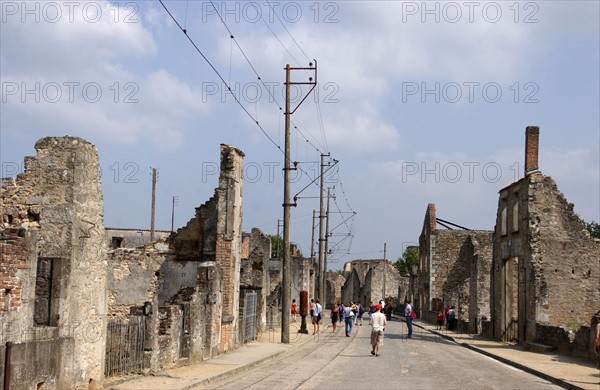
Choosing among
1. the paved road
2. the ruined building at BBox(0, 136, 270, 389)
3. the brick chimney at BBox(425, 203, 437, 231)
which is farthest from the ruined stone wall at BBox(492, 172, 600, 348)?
the brick chimney at BBox(425, 203, 437, 231)

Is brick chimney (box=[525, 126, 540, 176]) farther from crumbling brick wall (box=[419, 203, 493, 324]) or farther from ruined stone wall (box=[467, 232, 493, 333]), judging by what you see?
crumbling brick wall (box=[419, 203, 493, 324])

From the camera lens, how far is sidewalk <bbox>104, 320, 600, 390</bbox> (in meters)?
16.4

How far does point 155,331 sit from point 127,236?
5515 centimetres

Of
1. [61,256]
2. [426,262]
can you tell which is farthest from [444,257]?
[61,256]

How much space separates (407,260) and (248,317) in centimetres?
11475

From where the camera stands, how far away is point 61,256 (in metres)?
13.6

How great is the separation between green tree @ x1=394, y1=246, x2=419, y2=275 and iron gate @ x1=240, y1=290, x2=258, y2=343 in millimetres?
107967

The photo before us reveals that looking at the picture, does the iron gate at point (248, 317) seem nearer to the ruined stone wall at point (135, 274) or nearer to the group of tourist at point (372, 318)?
the ruined stone wall at point (135, 274)

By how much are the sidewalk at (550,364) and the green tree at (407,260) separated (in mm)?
105950

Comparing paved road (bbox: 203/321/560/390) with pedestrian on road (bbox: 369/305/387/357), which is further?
pedestrian on road (bbox: 369/305/387/357)

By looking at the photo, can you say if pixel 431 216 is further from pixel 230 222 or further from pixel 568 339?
pixel 230 222

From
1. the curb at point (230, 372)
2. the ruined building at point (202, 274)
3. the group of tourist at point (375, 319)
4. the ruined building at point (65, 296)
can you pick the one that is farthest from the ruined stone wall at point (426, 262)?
the ruined building at point (65, 296)

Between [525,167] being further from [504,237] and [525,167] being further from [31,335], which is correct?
[31,335]

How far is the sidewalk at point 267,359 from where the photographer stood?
16.4 metres
